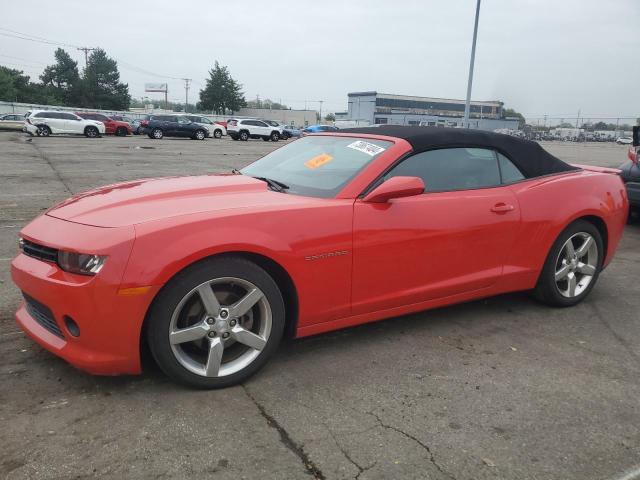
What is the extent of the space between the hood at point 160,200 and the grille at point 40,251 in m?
0.21

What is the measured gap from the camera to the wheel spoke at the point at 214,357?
2.71 m

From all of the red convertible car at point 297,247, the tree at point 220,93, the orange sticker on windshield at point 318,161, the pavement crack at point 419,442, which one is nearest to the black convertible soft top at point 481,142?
the red convertible car at point 297,247

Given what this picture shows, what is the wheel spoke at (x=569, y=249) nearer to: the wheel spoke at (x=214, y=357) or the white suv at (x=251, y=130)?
the wheel spoke at (x=214, y=357)

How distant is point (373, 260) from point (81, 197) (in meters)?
1.87

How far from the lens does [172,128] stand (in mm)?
32594

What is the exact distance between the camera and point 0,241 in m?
5.80

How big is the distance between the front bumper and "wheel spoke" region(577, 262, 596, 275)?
3.42m

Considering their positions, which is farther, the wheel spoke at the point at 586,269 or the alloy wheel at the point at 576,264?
the wheel spoke at the point at 586,269

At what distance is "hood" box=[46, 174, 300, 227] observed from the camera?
272 centimetres

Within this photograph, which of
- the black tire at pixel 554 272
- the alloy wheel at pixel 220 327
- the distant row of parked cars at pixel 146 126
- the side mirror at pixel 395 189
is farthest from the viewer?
the distant row of parked cars at pixel 146 126

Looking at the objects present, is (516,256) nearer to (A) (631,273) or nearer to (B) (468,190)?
(B) (468,190)

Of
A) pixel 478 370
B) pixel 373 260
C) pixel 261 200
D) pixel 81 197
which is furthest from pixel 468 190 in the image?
pixel 81 197

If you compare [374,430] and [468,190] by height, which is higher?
[468,190]

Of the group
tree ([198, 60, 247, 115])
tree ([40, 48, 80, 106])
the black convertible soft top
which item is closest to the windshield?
the black convertible soft top
